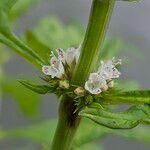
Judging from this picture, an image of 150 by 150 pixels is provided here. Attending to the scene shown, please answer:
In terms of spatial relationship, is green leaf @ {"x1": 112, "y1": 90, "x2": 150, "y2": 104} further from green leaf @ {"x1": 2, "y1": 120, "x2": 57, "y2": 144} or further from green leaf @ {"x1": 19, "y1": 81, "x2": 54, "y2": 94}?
green leaf @ {"x1": 2, "y1": 120, "x2": 57, "y2": 144}

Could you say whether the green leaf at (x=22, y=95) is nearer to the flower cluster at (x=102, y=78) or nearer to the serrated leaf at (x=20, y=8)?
the serrated leaf at (x=20, y=8)

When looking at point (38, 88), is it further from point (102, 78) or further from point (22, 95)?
point (22, 95)

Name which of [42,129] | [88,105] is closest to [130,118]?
[88,105]

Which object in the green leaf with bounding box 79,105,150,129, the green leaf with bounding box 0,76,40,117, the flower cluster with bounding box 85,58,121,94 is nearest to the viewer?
the green leaf with bounding box 79,105,150,129

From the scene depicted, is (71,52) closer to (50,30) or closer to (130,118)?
(130,118)

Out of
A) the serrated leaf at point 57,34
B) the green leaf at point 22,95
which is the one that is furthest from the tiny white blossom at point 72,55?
the green leaf at point 22,95

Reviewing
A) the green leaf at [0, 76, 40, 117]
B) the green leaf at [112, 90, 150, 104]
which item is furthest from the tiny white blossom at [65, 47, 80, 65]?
the green leaf at [0, 76, 40, 117]
